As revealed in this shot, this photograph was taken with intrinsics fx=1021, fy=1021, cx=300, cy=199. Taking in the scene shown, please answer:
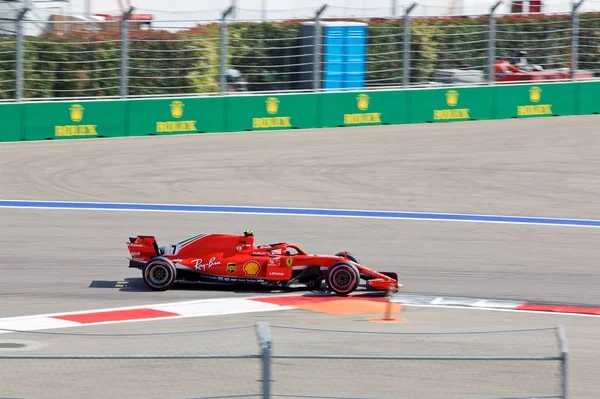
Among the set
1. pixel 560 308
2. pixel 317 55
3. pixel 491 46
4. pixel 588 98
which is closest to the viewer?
pixel 560 308

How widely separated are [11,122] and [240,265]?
40.1ft

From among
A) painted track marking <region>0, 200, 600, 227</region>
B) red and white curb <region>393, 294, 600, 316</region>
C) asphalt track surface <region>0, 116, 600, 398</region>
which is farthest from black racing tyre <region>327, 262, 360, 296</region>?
painted track marking <region>0, 200, 600, 227</region>

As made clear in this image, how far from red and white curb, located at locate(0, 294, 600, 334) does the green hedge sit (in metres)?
12.7

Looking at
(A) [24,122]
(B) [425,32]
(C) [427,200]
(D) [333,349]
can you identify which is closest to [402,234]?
(C) [427,200]

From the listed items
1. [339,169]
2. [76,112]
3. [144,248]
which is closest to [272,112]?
[339,169]

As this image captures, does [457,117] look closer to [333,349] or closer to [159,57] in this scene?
[159,57]

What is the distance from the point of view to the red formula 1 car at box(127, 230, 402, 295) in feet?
39.8

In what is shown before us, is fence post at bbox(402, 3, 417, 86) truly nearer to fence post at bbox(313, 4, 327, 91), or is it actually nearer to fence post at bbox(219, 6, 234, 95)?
fence post at bbox(313, 4, 327, 91)

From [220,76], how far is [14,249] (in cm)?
1137

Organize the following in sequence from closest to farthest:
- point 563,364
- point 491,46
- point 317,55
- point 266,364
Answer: point 266,364, point 563,364, point 317,55, point 491,46

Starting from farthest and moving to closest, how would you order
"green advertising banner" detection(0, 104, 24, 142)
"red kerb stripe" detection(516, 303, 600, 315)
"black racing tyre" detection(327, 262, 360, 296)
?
"green advertising banner" detection(0, 104, 24, 142), "black racing tyre" detection(327, 262, 360, 296), "red kerb stripe" detection(516, 303, 600, 315)

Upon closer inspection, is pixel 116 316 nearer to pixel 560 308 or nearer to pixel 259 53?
pixel 560 308

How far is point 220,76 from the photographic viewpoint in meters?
24.8

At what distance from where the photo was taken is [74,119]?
76.5 ft
